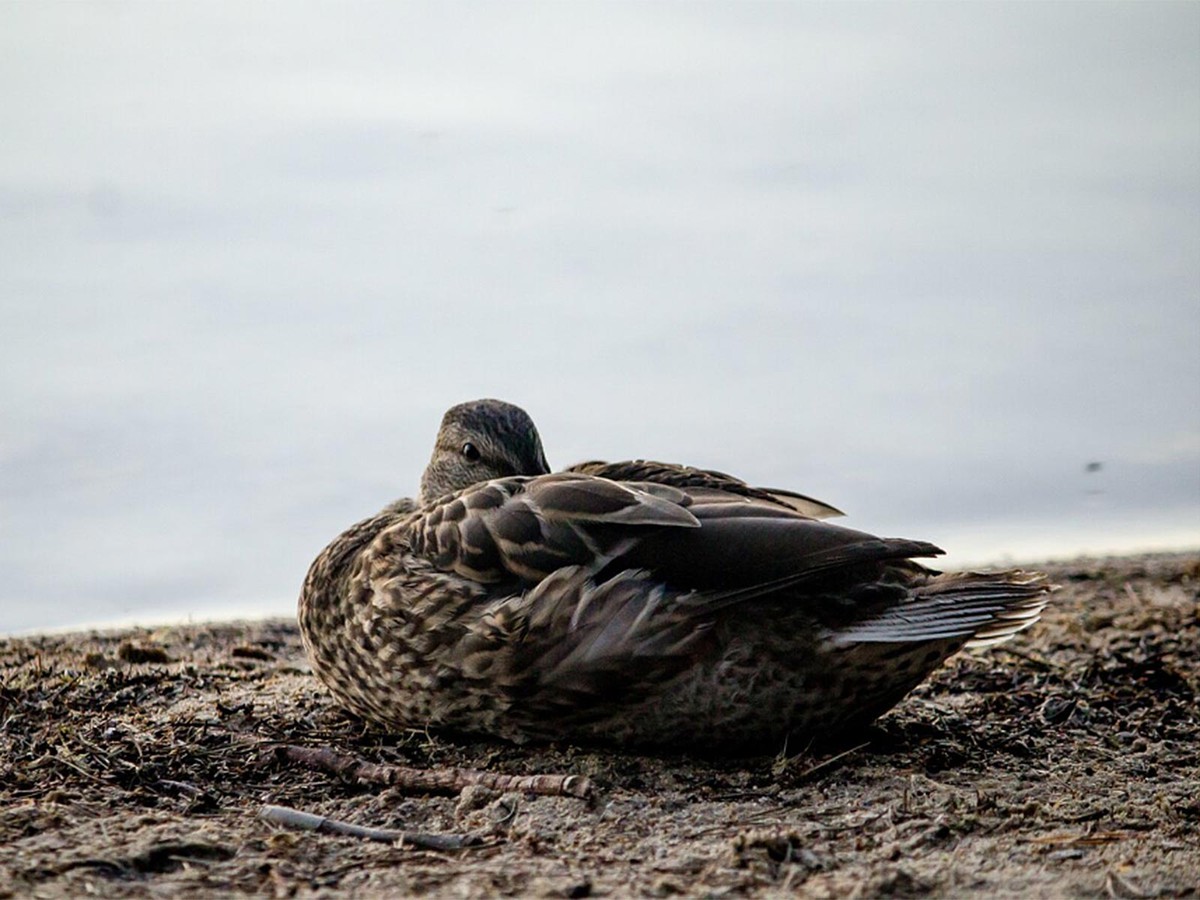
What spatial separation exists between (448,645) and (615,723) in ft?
1.64

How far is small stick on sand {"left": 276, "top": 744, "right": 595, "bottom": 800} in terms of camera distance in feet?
12.6

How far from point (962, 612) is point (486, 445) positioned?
1914 millimetres

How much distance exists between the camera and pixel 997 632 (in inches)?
176

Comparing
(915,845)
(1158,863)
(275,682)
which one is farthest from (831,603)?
(275,682)

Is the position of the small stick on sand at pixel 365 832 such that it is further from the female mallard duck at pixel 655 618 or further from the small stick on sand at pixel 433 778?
the female mallard duck at pixel 655 618

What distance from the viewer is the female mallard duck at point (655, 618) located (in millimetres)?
4156

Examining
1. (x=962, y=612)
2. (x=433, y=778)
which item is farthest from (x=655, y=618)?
(x=962, y=612)

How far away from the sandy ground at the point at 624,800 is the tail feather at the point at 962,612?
341 millimetres

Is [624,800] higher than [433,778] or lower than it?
lower

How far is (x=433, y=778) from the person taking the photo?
3941mm

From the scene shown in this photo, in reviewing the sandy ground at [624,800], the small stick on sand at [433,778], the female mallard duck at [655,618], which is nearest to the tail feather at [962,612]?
the female mallard duck at [655,618]

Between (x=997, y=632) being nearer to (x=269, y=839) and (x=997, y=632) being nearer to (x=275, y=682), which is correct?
(x=269, y=839)

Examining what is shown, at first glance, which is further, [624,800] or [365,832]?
[624,800]

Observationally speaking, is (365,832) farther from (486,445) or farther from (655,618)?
(486,445)
